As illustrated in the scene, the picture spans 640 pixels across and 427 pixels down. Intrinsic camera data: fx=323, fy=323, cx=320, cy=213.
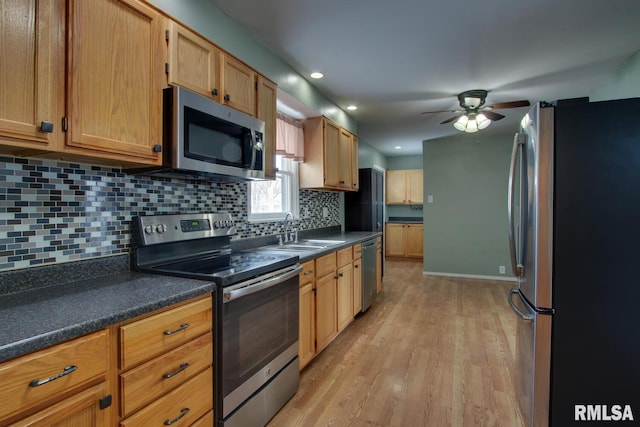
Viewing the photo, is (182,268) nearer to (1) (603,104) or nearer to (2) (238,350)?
(2) (238,350)

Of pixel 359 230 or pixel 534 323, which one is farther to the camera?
pixel 359 230

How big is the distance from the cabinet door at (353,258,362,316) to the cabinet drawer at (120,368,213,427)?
206 centimetres

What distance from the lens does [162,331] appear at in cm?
121

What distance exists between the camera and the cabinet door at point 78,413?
34.1 inches

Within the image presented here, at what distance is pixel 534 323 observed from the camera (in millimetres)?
1599

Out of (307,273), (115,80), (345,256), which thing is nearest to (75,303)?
(115,80)

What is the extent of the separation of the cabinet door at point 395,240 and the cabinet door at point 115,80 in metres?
6.44

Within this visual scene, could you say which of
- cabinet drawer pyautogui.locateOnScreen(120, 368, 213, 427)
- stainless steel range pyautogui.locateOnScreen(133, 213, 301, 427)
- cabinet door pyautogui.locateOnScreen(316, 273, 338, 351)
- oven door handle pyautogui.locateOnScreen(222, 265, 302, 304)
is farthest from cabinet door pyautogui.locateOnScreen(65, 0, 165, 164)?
cabinet door pyautogui.locateOnScreen(316, 273, 338, 351)

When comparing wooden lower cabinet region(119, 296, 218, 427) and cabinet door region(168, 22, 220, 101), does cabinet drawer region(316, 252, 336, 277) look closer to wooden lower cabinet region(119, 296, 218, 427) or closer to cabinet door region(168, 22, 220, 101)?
wooden lower cabinet region(119, 296, 218, 427)

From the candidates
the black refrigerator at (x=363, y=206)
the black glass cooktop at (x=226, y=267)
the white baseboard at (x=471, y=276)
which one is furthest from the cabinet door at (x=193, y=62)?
the white baseboard at (x=471, y=276)

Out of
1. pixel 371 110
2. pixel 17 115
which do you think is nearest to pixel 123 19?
pixel 17 115

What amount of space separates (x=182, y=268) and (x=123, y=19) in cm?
119

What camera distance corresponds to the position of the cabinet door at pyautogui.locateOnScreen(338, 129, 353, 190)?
3783 mm

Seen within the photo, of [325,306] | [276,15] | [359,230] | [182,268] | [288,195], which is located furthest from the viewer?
[359,230]
